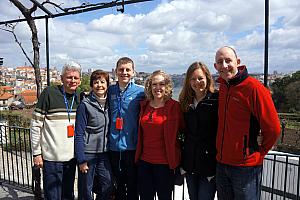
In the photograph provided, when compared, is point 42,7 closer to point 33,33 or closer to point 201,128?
point 33,33

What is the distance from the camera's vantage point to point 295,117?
3002cm

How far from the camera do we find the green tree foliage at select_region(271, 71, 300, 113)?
30.9 m

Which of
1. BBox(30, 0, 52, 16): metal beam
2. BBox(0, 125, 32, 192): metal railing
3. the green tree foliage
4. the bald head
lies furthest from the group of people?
the green tree foliage

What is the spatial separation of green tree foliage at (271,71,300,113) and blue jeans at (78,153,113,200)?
31.3m

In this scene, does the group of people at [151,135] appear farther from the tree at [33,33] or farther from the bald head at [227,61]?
the tree at [33,33]

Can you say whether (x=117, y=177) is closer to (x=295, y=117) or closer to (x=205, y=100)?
(x=205, y=100)

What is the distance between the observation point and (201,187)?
7.95 ft

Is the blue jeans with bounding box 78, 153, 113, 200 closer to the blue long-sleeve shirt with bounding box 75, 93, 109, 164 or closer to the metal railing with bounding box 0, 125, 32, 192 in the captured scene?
the blue long-sleeve shirt with bounding box 75, 93, 109, 164

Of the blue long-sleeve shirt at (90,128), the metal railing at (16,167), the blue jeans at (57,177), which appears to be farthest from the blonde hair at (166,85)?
the metal railing at (16,167)

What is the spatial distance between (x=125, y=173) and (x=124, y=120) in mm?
551

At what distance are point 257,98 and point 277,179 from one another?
6267mm

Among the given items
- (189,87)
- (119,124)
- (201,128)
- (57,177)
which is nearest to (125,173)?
(119,124)

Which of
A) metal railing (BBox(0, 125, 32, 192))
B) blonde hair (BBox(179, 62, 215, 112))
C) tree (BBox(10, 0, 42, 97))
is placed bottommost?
metal railing (BBox(0, 125, 32, 192))

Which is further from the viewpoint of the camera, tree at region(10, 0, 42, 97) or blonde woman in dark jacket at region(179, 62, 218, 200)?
tree at region(10, 0, 42, 97)
